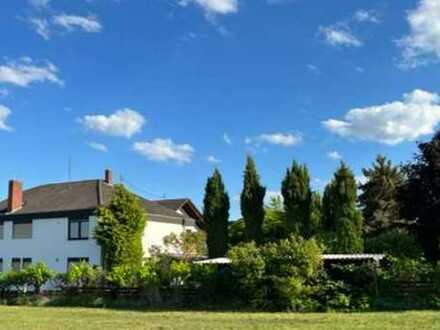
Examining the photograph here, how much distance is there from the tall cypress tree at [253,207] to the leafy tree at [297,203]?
1307mm

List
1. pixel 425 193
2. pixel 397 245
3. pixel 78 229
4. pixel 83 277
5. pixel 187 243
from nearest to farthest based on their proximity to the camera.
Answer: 1. pixel 425 193
2. pixel 83 277
3. pixel 397 245
4. pixel 78 229
5. pixel 187 243

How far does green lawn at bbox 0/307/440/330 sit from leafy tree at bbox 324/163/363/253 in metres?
11.9

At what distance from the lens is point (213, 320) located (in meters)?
20.4

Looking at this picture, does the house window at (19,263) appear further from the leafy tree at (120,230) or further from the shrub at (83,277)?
the shrub at (83,277)

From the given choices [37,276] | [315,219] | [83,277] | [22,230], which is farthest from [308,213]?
[22,230]

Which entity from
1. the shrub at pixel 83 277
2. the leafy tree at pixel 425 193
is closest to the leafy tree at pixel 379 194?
the leafy tree at pixel 425 193

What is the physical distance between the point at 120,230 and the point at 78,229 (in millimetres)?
5752

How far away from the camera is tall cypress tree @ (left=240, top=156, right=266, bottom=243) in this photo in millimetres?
35500

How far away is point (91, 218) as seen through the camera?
41562mm

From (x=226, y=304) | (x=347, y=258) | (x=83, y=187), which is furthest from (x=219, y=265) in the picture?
(x=83, y=187)

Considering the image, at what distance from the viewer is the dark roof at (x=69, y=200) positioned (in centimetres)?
4282

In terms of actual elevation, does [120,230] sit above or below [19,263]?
above

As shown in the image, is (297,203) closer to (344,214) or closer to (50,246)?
(344,214)

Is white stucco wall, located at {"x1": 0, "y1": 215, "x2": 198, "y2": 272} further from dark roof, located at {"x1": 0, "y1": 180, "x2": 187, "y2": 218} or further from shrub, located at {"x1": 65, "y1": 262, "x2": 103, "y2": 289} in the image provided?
shrub, located at {"x1": 65, "y1": 262, "x2": 103, "y2": 289}
